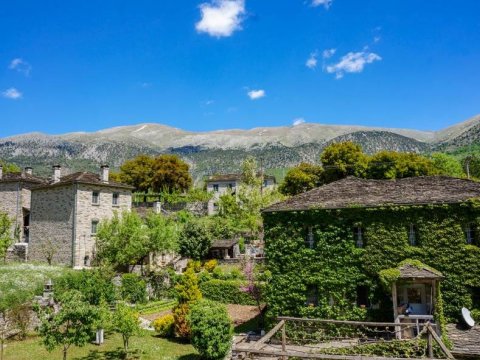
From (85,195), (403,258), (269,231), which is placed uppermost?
(85,195)

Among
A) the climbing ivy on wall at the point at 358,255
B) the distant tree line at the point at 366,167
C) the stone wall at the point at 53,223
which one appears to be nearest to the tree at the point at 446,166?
the distant tree line at the point at 366,167

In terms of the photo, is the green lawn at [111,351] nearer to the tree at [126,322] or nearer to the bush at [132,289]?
the tree at [126,322]

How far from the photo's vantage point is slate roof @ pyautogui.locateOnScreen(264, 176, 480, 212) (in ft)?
71.8

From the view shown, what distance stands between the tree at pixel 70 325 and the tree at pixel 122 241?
61.7 ft

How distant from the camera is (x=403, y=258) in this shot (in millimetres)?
21750

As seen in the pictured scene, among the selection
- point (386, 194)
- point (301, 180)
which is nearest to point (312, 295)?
point (386, 194)

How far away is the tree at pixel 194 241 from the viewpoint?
4678 cm

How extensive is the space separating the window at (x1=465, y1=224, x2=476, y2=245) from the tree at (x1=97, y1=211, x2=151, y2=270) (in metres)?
26.9

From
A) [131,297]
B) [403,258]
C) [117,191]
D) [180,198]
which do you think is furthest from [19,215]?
[403,258]

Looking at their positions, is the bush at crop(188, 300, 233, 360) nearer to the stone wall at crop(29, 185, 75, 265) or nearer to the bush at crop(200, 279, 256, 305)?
the bush at crop(200, 279, 256, 305)

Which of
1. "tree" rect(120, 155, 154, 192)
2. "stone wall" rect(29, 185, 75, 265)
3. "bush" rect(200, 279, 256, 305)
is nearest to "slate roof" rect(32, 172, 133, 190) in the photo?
"stone wall" rect(29, 185, 75, 265)

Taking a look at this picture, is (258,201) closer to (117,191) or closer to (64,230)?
(117,191)

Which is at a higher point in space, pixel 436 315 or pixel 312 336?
Answer: pixel 436 315

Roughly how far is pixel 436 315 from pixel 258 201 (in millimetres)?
37258
